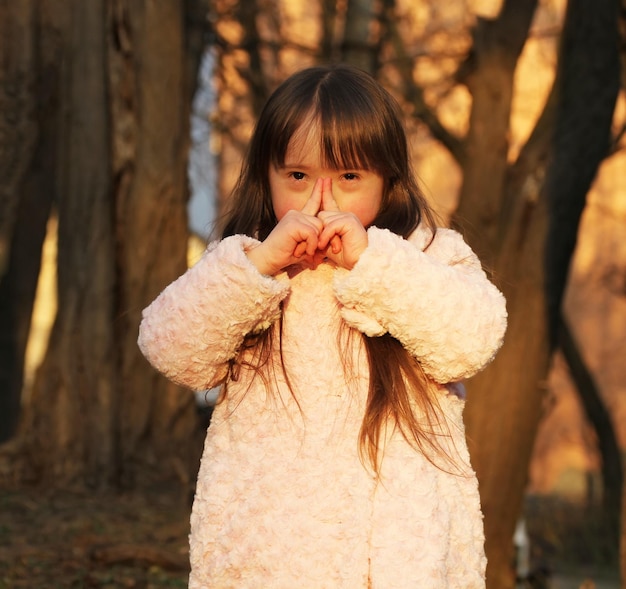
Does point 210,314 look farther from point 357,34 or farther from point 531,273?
point 357,34

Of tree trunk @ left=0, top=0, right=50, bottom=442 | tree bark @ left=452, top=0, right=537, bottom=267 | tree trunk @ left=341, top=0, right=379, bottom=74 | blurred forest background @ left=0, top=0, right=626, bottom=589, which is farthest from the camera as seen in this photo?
tree trunk @ left=341, top=0, right=379, bottom=74

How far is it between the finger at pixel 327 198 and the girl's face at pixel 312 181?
27 mm

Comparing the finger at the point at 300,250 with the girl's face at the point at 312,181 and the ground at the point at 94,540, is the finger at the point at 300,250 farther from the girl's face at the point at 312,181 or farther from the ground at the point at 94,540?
the ground at the point at 94,540

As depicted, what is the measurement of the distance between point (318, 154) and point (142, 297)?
401 centimetres

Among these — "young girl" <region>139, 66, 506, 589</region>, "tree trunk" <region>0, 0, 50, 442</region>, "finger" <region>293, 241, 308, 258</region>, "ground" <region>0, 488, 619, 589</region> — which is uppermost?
"tree trunk" <region>0, 0, 50, 442</region>

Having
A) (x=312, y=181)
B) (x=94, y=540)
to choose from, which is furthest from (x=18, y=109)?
(x=312, y=181)

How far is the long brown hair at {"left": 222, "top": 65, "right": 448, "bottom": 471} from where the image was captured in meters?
2.72

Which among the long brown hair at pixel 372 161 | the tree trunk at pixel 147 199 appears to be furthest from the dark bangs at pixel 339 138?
the tree trunk at pixel 147 199

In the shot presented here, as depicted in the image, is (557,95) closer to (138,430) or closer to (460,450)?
(138,430)

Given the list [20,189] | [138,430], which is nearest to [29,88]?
[20,189]

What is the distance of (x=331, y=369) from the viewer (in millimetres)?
2764

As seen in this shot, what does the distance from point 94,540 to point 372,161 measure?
3279mm

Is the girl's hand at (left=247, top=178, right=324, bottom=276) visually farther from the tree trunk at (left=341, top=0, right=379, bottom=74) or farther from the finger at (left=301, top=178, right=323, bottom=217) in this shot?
the tree trunk at (left=341, top=0, right=379, bottom=74)

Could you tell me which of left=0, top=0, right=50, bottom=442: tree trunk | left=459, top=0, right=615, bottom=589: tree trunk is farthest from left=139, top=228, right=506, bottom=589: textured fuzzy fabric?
left=0, top=0, right=50, bottom=442: tree trunk
